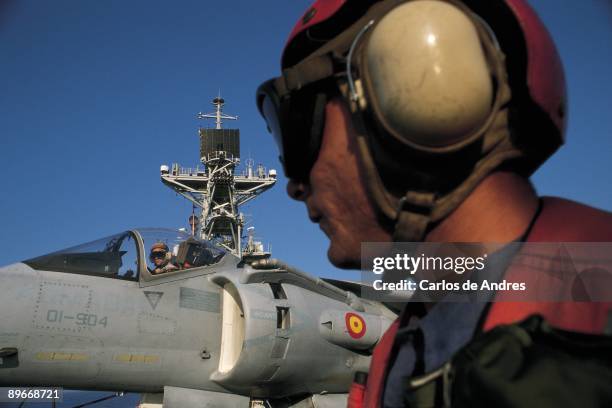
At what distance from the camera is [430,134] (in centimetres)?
118

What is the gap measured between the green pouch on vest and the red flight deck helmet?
1.49 feet

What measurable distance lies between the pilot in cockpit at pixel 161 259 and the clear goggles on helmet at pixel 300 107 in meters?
5.41

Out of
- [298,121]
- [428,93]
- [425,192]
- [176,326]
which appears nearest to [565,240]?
[425,192]

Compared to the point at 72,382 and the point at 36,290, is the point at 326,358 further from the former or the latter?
the point at 36,290

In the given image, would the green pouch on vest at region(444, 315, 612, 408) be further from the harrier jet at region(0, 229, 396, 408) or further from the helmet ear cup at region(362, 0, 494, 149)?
the harrier jet at region(0, 229, 396, 408)

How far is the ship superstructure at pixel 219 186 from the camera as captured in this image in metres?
39.5

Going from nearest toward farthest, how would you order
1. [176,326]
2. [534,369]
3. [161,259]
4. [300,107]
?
[534,369]
[300,107]
[176,326]
[161,259]

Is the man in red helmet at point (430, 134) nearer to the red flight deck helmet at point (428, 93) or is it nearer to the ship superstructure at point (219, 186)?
the red flight deck helmet at point (428, 93)

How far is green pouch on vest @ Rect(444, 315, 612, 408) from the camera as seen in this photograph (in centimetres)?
79

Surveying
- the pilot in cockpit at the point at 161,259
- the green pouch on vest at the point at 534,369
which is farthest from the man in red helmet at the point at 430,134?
the pilot in cockpit at the point at 161,259

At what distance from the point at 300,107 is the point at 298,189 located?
0.27 m

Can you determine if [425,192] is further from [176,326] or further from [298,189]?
[176,326]

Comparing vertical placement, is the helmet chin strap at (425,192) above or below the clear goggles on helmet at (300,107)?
below

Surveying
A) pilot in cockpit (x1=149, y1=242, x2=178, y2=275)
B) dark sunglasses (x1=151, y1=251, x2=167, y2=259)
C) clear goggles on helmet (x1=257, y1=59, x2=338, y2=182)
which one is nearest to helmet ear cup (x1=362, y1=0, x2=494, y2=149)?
clear goggles on helmet (x1=257, y1=59, x2=338, y2=182)
